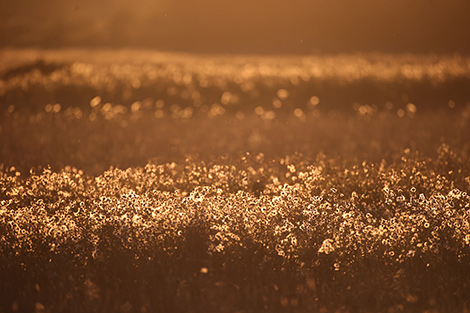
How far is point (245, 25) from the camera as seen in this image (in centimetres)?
3528

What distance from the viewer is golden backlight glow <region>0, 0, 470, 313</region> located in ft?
19.3

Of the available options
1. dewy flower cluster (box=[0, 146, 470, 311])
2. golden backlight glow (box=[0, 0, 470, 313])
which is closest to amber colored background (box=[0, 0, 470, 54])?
golden backlight glow (box=[0, 0, 470, 313])

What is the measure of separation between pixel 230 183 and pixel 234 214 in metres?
1.58

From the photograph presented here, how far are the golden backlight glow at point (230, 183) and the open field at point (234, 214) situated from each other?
0.02 meters

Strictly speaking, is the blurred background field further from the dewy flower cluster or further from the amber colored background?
the amber colored background

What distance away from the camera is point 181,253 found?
6211 millimetres

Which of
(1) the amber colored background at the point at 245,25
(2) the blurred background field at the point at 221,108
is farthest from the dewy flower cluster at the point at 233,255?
(1) the amber colored background at the point at 245,25

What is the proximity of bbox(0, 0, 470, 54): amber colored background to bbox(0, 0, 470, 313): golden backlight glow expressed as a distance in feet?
4.40

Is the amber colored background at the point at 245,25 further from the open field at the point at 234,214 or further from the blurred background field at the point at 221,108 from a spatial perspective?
the open field at the point at 234,214

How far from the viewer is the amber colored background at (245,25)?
1034 inches

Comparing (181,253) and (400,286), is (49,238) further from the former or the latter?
(400,286)

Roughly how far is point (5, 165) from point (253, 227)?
16.0 ft

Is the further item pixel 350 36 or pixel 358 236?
pixel 350 36

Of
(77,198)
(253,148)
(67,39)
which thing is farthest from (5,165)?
(67,39)
